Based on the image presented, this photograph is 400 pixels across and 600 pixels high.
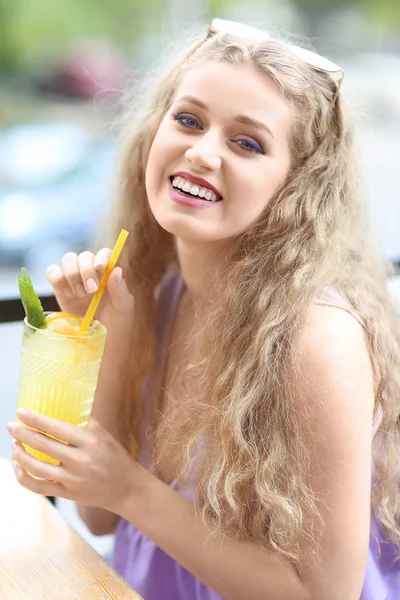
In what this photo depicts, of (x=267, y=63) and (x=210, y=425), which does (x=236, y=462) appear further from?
(x=267, y=63)

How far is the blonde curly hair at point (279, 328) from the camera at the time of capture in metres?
1.20

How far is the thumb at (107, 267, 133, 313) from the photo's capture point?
1358 mm

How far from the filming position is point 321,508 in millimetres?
1165

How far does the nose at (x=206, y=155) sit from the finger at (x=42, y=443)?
0.48 m

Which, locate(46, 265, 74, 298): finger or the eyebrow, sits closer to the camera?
the eyebrow

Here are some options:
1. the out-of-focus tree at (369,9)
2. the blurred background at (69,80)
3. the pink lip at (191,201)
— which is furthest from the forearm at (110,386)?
the out-of-focus tree at (369,9)

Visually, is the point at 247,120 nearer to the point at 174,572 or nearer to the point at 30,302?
the point at 30,302

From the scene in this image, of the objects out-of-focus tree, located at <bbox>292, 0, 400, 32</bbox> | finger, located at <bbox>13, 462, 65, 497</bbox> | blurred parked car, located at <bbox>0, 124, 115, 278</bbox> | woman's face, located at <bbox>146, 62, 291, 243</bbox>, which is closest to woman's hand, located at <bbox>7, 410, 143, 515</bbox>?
finger, located at <bbox>13, 462, 65, 497</bbox>

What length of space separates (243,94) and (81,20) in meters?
2.33

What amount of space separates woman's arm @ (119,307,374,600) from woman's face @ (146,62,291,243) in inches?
8.8

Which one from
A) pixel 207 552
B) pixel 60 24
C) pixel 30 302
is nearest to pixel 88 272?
pixel 30 302

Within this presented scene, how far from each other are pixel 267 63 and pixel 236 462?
0.65 m

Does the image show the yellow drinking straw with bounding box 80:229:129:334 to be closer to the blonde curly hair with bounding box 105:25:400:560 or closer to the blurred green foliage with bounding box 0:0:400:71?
the blonde curly hair with bounding box 105:25:400:560

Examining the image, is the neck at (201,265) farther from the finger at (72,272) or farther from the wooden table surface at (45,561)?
the wooden table surface at (45,561)
